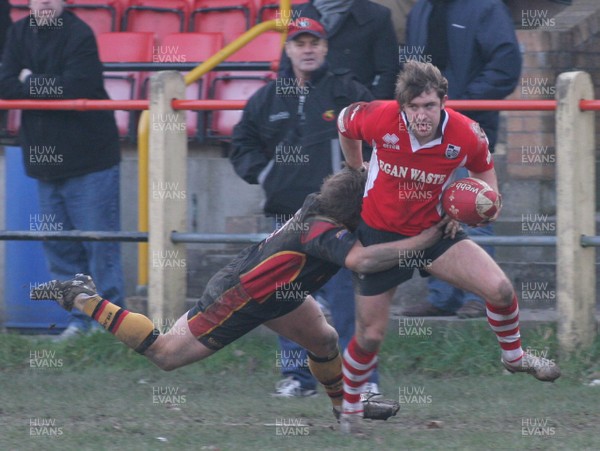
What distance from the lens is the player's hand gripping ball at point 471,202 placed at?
18.0 ft

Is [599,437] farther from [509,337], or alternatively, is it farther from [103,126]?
[103,126]

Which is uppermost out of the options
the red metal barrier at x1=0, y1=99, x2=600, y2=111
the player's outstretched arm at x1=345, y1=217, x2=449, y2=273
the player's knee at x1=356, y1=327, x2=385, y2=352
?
the red metal barrier at x1=0, y1=99, x2=600, y2=111

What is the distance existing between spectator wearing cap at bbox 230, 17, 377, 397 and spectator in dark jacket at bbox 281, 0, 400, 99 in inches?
13.0

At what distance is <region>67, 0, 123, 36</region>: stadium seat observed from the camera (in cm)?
1118

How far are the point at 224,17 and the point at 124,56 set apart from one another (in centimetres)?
97

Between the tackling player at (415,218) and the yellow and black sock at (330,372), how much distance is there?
217 millimetres

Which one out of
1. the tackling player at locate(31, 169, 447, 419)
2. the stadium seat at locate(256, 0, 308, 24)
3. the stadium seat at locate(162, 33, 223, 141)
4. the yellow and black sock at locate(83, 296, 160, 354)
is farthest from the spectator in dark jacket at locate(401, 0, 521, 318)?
the stadium seat at locate(256, 0, 308, 24)

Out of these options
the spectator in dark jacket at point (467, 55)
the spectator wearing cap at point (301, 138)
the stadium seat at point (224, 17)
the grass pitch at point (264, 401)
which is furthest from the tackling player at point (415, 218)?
the stadium seat at point (224, 17)

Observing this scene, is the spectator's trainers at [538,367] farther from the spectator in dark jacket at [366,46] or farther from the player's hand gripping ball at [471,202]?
the spectator in dark jacket at [366,46]

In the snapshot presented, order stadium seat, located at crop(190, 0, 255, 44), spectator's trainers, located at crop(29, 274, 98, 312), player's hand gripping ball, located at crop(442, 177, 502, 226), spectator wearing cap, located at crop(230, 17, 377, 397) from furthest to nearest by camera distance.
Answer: stadium seat, located at crop(190, 0, 255, 44), spectator wearing cap, located at crop(230, 17, 377, 397), spectator's trainers, located at crop(29, 274, 98, 312), player's hand gripping ball, located at crop(442, 177, 502, 226)

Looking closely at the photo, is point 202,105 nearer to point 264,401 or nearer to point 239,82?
point 264,401

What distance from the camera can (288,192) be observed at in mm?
6695

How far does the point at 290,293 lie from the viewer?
582 cm

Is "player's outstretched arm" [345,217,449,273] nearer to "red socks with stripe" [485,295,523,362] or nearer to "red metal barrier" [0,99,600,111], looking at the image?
"red socks with stripe" [485,295,523,362]
